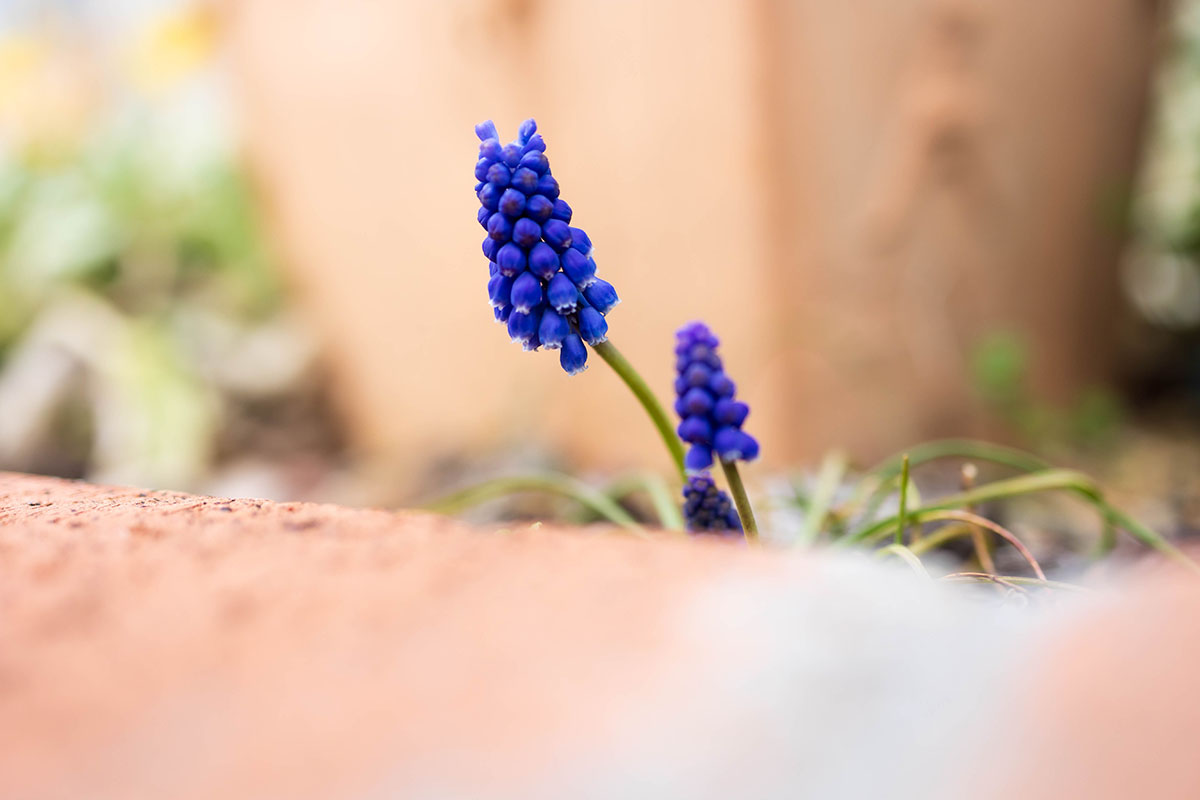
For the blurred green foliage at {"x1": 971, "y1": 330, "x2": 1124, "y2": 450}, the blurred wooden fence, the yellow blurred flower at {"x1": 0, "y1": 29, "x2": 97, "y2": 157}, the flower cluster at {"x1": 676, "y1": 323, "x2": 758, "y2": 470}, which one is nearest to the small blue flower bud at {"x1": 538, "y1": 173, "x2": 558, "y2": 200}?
the flower cluster at {"x1": 676, "y1": 323, "x2": 758, "y2": 470}

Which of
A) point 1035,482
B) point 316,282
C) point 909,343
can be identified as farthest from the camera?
point 316,282

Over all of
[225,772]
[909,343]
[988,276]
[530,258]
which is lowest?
[225,772]

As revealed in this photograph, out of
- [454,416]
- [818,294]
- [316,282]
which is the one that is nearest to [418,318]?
[454,416]

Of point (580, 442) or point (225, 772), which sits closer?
point (225, 772)

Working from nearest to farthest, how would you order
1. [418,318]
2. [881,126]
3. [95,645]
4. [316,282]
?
1. [95,645]
2. [881,126]
3. [418,318]
4. [316,282]

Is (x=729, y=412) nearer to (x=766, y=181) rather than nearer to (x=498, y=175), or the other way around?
(x=498, y=175)

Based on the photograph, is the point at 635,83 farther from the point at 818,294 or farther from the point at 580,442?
the point at 580,442

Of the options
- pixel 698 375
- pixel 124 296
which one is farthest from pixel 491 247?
pixel 124 296

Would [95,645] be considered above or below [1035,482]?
below
